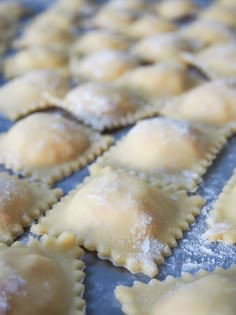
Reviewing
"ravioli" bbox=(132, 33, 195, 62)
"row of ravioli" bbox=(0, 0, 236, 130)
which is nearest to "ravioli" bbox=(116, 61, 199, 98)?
"row of ravioli" bbox=(0, 0, 236, 130)

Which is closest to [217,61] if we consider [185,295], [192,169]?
[192,169]

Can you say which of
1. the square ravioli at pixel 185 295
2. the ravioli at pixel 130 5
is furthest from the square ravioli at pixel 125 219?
the ravioli at pixel 130 5

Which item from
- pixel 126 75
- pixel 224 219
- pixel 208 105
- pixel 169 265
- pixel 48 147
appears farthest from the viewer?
pixel 126 75

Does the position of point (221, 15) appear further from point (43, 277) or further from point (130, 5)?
point (43, 277)

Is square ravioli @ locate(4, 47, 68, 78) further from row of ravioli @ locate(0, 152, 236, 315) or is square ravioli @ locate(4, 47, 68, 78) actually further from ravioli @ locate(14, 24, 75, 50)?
row of ravioli @ locate(0, 152, 236, 315)

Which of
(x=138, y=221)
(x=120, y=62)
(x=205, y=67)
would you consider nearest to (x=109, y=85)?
(x=120, y=62)
